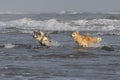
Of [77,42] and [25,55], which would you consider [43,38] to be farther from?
[25,55]

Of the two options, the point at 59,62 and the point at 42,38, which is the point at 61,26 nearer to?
the point at 42,38

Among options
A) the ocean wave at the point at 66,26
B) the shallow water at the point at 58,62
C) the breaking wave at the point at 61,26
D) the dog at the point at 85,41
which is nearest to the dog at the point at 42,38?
the shallow water at the point at 58,62

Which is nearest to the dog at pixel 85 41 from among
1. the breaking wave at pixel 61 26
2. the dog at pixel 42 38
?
the dog at pixel 42 38

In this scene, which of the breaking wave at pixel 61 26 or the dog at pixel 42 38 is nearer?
the dog at pixel 42 38

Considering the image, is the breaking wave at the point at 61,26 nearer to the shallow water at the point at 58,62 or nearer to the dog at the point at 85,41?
the dog at the point at 85,41

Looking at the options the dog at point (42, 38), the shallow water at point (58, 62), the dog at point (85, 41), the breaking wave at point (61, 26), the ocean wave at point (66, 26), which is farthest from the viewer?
the ocean wave at point (66, 26)

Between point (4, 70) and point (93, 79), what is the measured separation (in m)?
3.09

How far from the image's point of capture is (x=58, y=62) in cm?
2078

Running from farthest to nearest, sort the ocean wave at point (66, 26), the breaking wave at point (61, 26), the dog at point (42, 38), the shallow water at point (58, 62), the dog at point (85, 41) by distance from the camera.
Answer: the ocean wave at point (66, 26)
the breaking wave at point (61, 26)
the dog at point (42, 38)
the dog at point (85, 41)
the shallow water at point (58, 62)

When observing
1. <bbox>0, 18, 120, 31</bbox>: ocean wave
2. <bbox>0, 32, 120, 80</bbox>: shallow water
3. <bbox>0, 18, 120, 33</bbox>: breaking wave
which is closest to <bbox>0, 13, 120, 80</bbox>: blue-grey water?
<bbox>0, 32, 120, 80</bbox>: shallow water

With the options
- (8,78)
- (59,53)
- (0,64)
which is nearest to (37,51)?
(59,53)

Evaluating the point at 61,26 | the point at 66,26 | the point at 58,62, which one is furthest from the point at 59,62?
the point at 66,26

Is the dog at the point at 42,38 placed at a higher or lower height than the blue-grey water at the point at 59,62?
higher

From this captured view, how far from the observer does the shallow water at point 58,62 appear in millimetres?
17438
